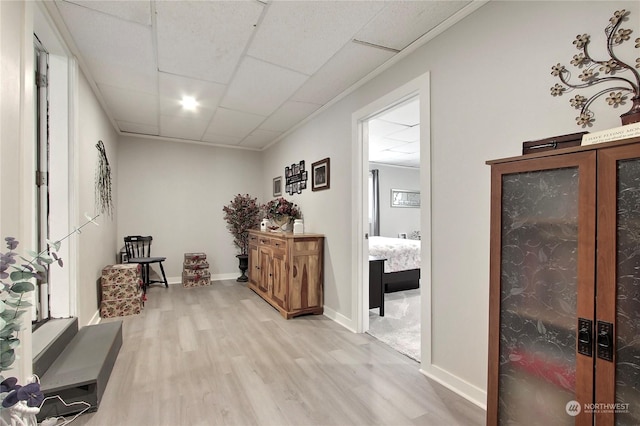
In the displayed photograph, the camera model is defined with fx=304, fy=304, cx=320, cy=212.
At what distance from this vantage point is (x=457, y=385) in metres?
2.03

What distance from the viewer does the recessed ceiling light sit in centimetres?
344

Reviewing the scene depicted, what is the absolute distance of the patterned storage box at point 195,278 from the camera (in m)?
4.96

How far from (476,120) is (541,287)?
1124mm

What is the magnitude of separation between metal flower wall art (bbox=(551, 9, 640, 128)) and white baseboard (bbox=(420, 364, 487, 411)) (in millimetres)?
1621

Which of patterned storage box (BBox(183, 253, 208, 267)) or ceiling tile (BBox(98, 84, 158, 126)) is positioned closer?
ceiling tile (BBox(98, 84, 158, 126))

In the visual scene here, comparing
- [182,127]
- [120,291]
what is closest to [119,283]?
[120,291]

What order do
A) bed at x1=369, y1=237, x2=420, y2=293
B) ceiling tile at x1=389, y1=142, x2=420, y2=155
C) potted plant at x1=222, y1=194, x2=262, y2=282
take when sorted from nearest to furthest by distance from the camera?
bed at x1=369, y1=237, x2=420, y2=293
ceiling tile at x1=389, y1=142, x2=420, y2=155
potted plant at x1=222, y1=194, x2=262, y2=282

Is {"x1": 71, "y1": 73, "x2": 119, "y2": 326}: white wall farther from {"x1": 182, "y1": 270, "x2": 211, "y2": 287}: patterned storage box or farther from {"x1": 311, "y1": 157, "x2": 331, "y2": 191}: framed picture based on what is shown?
{"x1": 311, "y1": 157, "x2": 331, "y2": 191}: framed picture

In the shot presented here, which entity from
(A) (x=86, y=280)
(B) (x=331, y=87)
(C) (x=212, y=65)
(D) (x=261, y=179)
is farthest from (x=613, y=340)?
(D) (x=261, y=179)

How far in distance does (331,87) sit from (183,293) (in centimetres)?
363

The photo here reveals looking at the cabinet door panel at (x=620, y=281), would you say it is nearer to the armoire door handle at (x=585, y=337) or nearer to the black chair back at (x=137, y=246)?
the armoire door handle at (x=585, y=337)

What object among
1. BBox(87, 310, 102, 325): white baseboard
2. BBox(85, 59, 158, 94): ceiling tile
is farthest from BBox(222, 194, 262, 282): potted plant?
BBox(85, 59, 158, 94): ceiling tile

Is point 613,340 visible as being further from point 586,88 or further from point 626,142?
point 586,88

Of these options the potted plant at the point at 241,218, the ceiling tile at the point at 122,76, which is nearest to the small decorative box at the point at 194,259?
the potted plant at the point at 241,218
